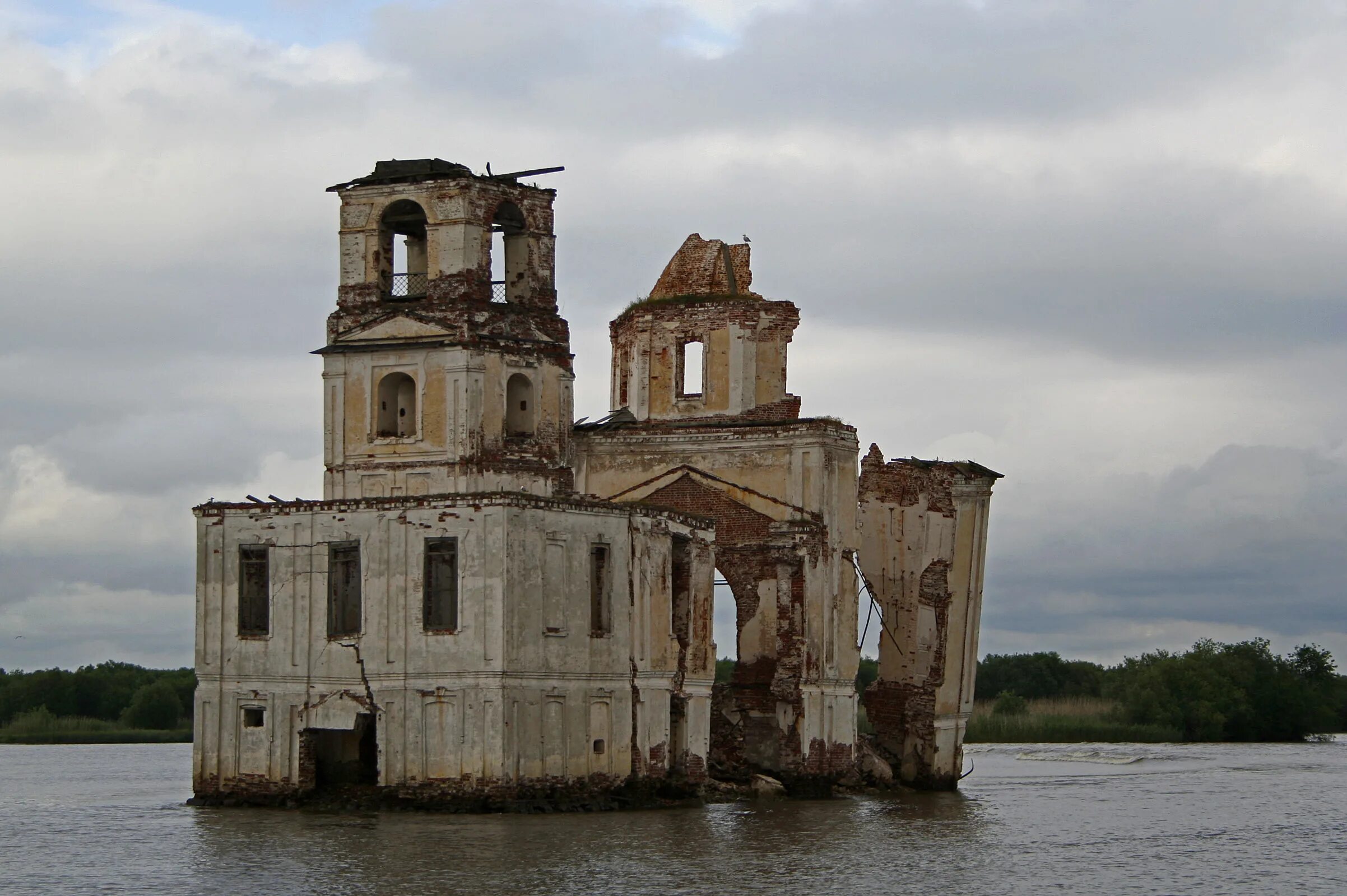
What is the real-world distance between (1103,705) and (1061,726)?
30.2ft

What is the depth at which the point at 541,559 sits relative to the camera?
33344 mm

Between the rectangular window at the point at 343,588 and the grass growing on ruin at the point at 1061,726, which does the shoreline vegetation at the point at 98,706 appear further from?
the rectangular window at the point at 343,588

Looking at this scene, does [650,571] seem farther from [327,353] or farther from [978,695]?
[978,695]

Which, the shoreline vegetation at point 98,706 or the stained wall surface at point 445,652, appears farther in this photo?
the shoreline vegetation at point 98,706

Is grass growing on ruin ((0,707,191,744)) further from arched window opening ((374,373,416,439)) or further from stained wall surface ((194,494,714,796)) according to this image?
stained wall surface ((194,494,714,796))

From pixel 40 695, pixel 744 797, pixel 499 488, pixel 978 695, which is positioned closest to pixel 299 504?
pixel 499 488

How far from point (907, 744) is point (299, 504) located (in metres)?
15.4

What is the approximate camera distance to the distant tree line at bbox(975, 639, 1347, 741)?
7269 cm

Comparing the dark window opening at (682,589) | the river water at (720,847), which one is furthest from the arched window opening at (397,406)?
the river water at (720,847)

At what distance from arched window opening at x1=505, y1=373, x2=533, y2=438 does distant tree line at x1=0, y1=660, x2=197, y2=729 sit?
3844 cm

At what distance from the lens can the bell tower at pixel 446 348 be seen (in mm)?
35656

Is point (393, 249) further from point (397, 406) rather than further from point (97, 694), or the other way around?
point (97, 694)

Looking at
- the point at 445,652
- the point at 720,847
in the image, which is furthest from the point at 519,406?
the point at 720,847

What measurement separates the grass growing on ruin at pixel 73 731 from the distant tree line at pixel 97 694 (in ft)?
1.72
